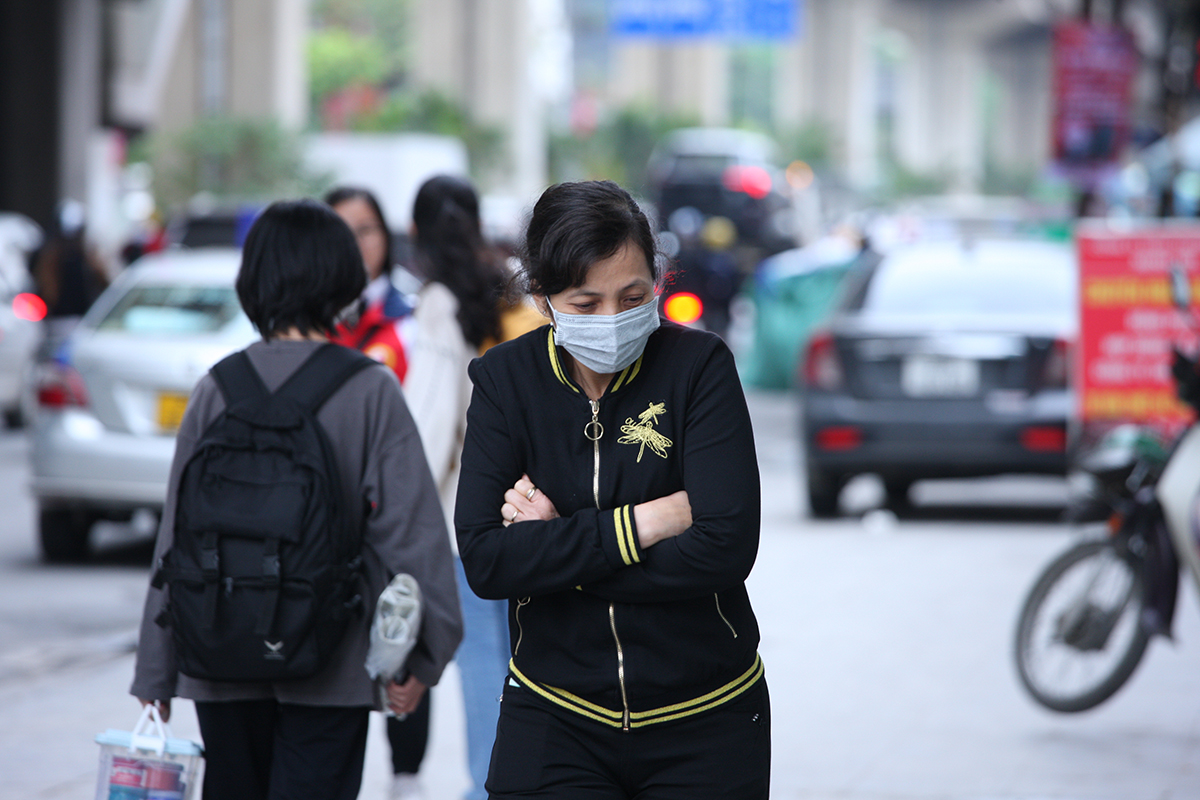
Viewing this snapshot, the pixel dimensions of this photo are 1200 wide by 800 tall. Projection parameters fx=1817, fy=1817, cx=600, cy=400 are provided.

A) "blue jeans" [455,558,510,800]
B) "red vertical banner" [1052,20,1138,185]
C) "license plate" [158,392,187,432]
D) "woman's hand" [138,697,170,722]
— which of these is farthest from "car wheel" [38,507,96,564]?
"red vertical banner" [1052,20,1138,185]

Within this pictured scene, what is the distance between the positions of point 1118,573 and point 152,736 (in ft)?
12.8

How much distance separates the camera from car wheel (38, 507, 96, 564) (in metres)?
10.1

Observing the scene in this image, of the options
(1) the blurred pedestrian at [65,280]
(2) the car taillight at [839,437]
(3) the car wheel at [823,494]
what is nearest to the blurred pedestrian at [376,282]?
(2) the car taillight at [839,437]

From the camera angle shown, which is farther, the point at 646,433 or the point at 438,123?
the point at 438,123

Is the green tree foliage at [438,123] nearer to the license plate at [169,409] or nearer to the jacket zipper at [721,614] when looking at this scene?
the license plate at [169,409]

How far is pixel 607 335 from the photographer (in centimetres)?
285

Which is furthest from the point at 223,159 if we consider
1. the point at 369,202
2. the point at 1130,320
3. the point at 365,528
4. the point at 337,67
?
the point at 337,67

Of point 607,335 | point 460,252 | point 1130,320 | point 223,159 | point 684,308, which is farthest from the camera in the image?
point 223,159

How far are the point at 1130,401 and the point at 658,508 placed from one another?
24.0 feet

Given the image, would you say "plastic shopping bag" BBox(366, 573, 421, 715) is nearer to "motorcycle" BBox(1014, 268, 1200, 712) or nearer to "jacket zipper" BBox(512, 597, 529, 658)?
"jacket zipper" BBox(512, 597, 529, 658)

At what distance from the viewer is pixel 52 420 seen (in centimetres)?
956

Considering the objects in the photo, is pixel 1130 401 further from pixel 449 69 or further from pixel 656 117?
pixel 656 117

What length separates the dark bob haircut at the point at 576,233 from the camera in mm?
2887

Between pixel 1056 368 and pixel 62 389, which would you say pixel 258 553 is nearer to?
pixel 62 389
